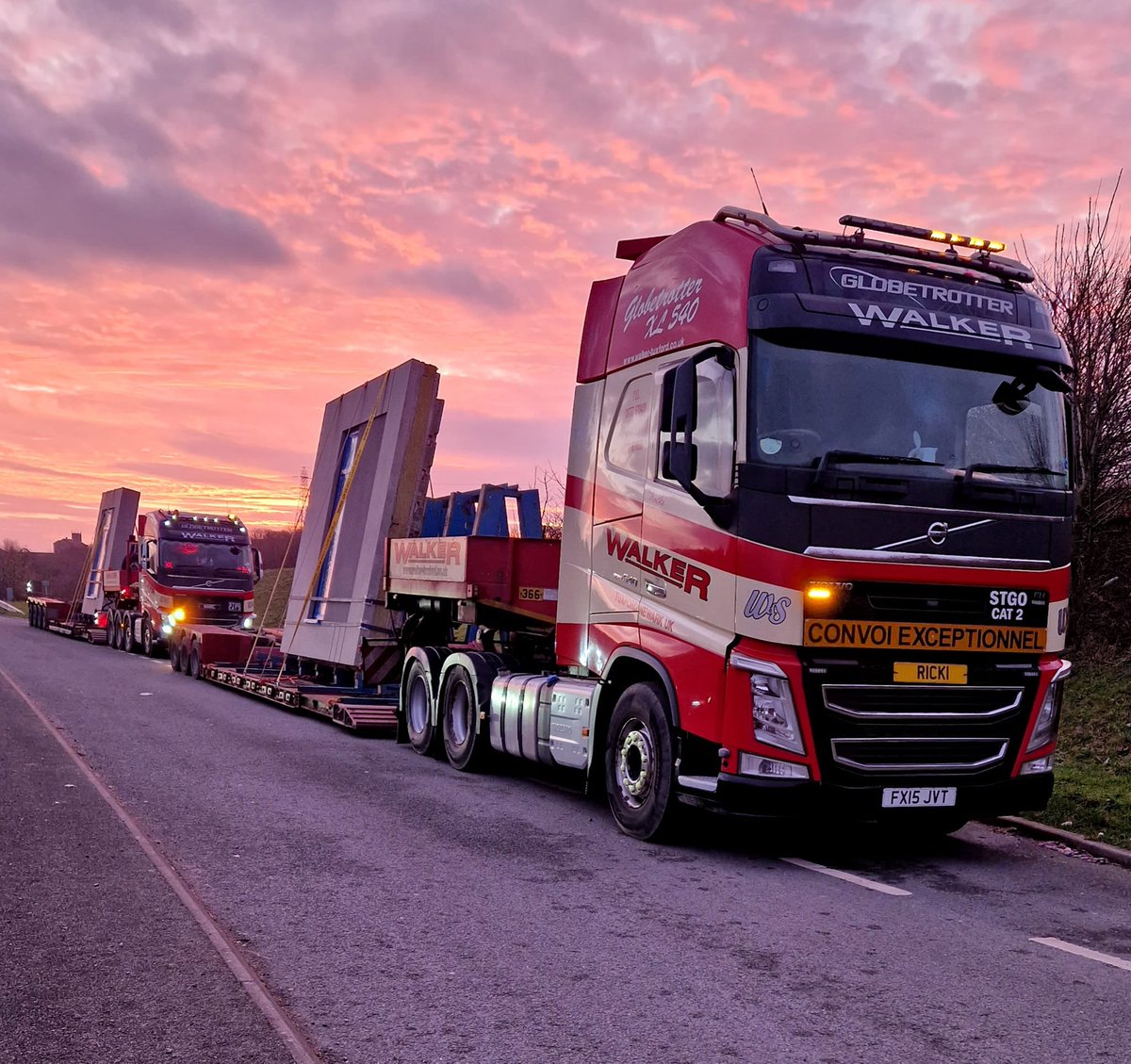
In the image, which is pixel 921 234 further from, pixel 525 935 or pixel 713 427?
pixel 525 935

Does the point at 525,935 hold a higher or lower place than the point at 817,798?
lower

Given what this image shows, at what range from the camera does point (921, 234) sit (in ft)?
25.9

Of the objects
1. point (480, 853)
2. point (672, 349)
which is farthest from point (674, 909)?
point (672, 349)

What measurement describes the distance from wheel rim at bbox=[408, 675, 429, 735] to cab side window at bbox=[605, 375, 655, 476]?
436cm

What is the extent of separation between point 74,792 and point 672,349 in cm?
530

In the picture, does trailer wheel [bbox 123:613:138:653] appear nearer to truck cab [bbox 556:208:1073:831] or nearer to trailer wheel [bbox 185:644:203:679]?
trailer wheel [bbox 185:644:203:679]

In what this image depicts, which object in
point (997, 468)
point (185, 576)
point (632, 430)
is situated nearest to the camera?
point (997, 468)

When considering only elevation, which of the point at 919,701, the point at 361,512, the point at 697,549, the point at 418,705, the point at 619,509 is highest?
the point at 361,512

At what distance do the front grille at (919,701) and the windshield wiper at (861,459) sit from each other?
126cm

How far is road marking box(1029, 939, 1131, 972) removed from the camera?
208 inches

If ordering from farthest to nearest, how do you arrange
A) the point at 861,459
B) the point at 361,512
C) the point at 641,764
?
the point at 361,512 < the point at 641,764 < the point at 861,459

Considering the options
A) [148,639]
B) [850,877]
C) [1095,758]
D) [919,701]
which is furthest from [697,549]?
[148,639]

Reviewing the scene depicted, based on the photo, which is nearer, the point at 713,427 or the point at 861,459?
the point at 861,459

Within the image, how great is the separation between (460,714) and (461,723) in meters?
0.08
